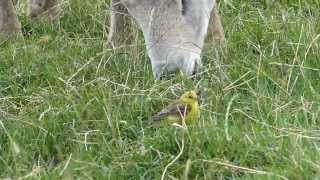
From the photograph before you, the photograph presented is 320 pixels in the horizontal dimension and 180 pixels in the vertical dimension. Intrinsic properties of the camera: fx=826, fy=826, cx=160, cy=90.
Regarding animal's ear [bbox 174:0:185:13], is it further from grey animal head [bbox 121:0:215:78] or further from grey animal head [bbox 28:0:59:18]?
grey animal head [bbox 28:0:59:18]

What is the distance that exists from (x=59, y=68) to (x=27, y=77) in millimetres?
199

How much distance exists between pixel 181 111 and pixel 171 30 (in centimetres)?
68

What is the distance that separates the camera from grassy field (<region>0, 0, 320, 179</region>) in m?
3.26

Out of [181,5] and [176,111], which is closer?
[176,111]

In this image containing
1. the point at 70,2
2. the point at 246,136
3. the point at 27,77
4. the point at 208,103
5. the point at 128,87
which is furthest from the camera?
the point at 70,2

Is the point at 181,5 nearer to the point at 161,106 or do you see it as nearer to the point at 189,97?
the point at 161,106

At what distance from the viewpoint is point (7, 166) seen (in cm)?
343

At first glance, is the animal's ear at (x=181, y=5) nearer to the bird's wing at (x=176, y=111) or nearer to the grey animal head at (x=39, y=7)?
the bird's wing at (x=176, y=111)

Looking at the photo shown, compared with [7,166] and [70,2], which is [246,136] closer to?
[7,166]

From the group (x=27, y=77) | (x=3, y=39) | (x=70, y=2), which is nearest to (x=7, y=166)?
(x=27, y=77)

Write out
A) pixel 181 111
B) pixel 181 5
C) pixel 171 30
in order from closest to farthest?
1. pixel 181 111
2. pixel 171 30
3. pixel 181 5

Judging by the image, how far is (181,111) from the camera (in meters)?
3.64

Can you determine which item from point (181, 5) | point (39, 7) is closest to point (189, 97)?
point (181, 5)

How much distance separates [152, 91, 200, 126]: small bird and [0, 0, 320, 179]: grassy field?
0.22ft
